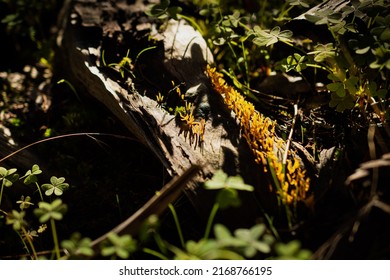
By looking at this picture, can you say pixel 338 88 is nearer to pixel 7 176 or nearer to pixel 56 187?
pixel 56 187

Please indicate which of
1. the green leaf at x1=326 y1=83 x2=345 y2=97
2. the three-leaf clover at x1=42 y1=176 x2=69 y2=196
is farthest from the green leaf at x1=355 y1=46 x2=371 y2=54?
the three-leaf clover at x1=42 y1=176 x2=69 y2=196

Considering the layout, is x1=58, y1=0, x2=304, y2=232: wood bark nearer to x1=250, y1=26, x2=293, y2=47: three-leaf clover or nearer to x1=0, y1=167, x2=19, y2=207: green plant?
x1=250, y1=26, x2=293, y2=47: three-leaf clover

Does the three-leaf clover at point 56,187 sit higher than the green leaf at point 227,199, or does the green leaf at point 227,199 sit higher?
the green leaf at point 227,199

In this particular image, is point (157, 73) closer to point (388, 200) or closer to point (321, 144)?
point (321, 144)

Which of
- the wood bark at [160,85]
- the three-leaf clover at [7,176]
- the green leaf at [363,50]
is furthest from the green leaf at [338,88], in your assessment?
the three-leaf clover at [7,176]

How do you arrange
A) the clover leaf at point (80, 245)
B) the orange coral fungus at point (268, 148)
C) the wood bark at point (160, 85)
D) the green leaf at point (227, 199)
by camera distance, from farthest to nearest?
the wood bark at point (160, 85)
the orange coral fungus at point (268, 148)
the green leaf at point (227, 199)
the clover leaf at point (80, 245)

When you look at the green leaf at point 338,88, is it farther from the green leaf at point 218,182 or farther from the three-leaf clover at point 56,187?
the three-leaf clover at point 56,187

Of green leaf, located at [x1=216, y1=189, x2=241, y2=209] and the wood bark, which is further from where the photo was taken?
the wood bark

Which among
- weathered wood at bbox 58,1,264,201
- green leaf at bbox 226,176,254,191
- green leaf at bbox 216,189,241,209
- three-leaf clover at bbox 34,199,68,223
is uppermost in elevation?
weathered wood at bbox 58,1,264,201

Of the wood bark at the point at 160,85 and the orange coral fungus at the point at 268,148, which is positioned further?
the wood bark at the point at 160,85
